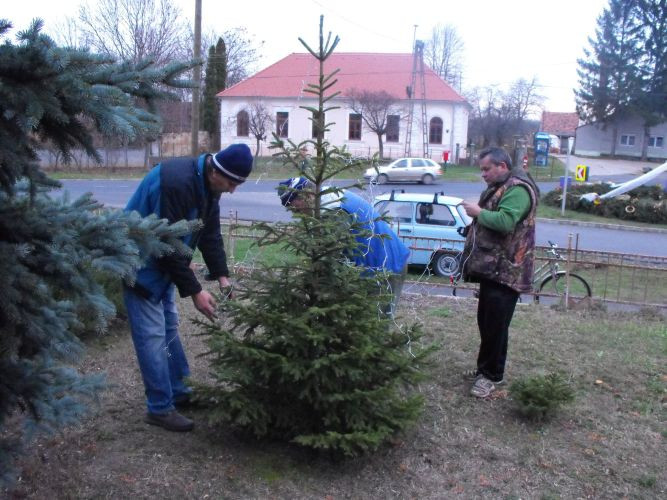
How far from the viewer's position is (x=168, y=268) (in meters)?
3.42

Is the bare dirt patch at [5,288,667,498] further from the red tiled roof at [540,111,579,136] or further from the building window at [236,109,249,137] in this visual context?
the red tiled roof at [540,111,579,136]

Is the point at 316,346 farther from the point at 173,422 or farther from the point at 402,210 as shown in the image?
the point at 402,210

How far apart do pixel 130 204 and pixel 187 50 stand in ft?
130

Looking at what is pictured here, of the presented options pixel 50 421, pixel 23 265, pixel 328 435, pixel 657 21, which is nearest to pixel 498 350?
pixel 328 435

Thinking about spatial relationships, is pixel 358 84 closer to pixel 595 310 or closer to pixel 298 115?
pixel 298 115

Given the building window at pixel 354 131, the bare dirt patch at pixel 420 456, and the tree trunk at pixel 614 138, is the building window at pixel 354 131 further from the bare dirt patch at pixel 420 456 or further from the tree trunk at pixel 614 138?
the bare dirt patch at pixel 420 456

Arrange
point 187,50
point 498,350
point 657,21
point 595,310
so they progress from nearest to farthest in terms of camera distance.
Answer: point 498,350 < point 595,310 < point 187,50 < point 657,21

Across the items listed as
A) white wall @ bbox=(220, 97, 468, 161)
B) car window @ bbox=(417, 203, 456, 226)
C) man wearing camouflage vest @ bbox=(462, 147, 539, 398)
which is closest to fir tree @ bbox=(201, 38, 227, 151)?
white wall @ bbox=(220, 97, 468, 161)

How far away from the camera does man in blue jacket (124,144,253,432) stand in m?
3.42

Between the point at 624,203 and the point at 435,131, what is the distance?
963 inches

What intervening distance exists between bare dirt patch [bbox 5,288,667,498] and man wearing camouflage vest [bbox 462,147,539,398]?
0.40 metres

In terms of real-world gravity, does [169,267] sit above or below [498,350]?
above

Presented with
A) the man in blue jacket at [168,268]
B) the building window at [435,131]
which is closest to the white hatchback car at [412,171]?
the building window at [435,131]

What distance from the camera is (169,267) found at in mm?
3406
